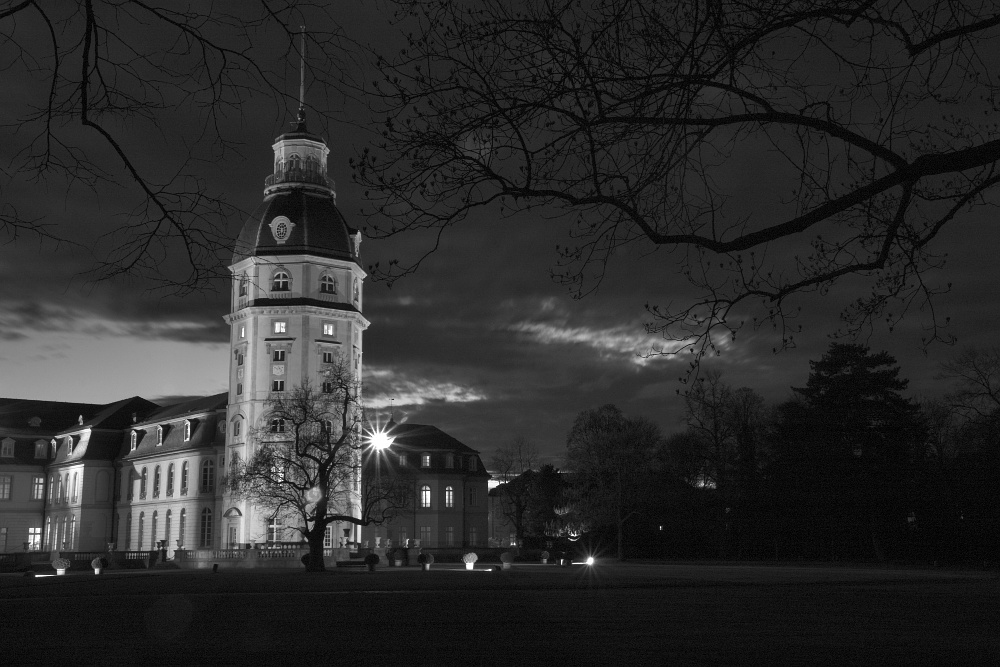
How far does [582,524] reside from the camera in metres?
75.7

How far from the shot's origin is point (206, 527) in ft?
288

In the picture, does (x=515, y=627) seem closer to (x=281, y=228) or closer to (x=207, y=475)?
(x=281, y=228)

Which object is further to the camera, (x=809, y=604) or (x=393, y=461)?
(x=393, y=461)

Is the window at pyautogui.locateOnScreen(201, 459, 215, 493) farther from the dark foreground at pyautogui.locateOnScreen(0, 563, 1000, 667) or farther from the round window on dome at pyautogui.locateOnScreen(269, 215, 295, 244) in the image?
the dark foreground at pyautogui.locateOnScreen(0, 563, 1000, 667)

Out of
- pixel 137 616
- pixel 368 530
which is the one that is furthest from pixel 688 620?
pixel 368 530

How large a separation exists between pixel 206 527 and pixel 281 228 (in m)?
26.5

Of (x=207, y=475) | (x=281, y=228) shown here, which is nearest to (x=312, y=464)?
(x=281, y=228)

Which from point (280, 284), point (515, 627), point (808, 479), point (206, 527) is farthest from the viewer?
point (206, 527)

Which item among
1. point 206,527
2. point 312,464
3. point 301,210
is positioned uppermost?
point 301,210

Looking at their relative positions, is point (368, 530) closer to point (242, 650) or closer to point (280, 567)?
point (280, 567)

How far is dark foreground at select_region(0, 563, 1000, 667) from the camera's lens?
12.6 meters

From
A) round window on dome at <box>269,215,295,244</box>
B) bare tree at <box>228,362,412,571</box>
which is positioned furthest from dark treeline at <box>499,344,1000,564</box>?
round window on dome at <box>269,215,295,244</box>

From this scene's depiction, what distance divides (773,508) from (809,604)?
4426cm

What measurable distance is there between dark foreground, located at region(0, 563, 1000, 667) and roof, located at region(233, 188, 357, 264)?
54727 mm
